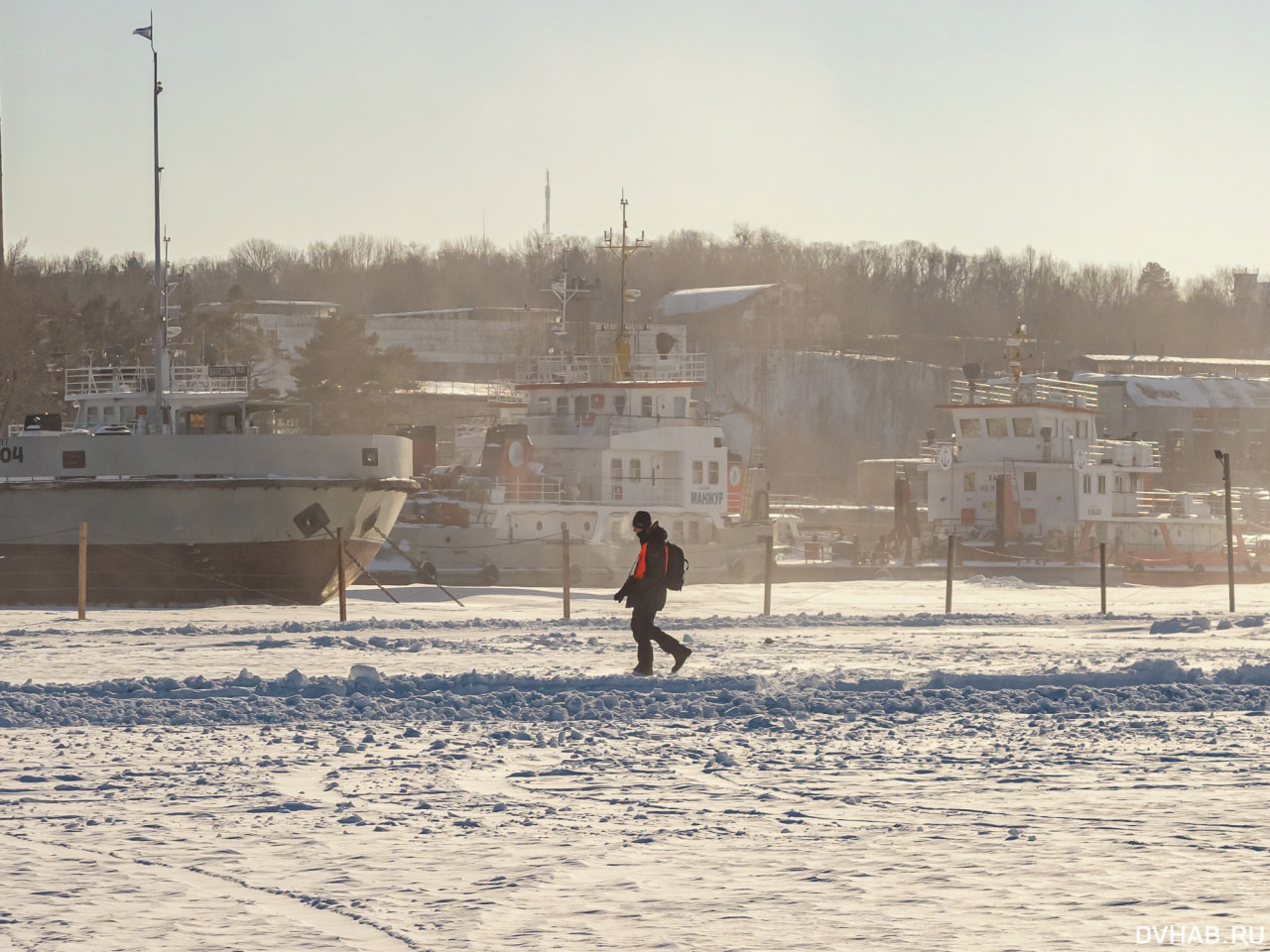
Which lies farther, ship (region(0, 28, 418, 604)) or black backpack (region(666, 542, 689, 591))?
ship (region(0, 28, 418, 604))

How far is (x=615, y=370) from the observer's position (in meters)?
36.2

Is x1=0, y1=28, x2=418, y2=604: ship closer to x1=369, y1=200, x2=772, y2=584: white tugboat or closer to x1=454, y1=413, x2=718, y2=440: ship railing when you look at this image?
x1=369, y1=200, x2=772, y2=584: white tugboat

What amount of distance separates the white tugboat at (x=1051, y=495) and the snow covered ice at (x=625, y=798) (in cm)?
2606

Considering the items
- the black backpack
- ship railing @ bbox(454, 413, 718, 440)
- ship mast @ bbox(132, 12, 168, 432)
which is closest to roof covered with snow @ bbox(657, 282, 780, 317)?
ship railing @ bbox(454, 413, 718, 440)

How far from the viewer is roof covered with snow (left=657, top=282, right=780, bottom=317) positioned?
93.9 m

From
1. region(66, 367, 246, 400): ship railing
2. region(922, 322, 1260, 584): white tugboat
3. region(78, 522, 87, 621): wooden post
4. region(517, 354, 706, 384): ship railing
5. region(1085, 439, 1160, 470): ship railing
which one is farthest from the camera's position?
region(1085, 439, 1160, 470): ship railing

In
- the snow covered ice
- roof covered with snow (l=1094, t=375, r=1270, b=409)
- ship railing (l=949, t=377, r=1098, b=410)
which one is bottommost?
the snow covered ice

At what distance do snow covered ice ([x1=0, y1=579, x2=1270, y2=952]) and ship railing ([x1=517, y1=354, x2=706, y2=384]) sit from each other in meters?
20.9

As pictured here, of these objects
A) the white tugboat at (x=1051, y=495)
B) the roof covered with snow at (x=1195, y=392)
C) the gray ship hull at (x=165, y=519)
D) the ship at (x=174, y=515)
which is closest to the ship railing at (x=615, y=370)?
the white tugboat at (x=1051, y=495)

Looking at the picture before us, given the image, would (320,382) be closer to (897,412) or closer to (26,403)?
(26,403)

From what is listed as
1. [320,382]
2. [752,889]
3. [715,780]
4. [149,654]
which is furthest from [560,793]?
[320,382]

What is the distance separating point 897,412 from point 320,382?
2013 inches

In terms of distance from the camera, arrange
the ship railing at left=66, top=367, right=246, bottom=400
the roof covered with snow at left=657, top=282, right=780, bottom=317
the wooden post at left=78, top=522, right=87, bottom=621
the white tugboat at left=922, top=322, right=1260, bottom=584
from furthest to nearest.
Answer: the roof covered with snow at left=657, top=282, right=780, bottom=317
the white tugboat at left=922, top=322, right=1260, bottom=584
the ship railing at left=66, top=367, right=246, bottom=400
the wooden post at left=78, top=522, right=87, bottom=621

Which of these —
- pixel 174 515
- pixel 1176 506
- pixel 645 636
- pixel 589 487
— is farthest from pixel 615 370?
pixel 645 636
